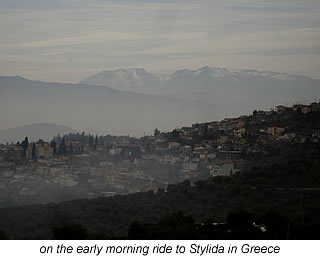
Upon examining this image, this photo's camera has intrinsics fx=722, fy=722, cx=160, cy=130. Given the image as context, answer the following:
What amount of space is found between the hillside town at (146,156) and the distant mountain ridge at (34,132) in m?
1.72

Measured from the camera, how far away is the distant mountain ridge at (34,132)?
5588cm

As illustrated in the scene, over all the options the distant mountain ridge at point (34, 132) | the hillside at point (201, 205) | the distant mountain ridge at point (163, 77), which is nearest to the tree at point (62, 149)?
the distant mountain ridge at point (34, 132)

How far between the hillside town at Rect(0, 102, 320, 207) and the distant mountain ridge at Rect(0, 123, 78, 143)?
5.65 ft

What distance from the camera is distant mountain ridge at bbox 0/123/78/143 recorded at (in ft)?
183

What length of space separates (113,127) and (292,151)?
34.3m

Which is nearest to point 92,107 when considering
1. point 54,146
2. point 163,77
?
point 163,77

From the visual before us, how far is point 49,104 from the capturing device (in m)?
71.1

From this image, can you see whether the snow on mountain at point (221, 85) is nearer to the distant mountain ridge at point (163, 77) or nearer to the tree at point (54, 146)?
the distant mountain ridge at point (163, 77)

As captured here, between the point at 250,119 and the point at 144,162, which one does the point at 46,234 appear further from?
the point at 250,119

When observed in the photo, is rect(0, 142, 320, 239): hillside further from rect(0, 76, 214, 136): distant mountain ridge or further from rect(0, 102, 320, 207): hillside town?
rect(0, 76, 214, 136): distant mountain ridge

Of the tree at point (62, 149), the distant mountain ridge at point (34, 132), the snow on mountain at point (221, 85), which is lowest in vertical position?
the tree at point (62, 149)

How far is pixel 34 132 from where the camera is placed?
62.8 metres

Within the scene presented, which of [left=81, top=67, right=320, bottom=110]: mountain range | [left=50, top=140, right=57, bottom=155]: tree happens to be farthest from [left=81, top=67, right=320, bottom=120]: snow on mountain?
[left=50, top=140, right=57, bottom=155]: tree

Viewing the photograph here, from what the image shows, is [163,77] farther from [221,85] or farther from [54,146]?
[54,146]
